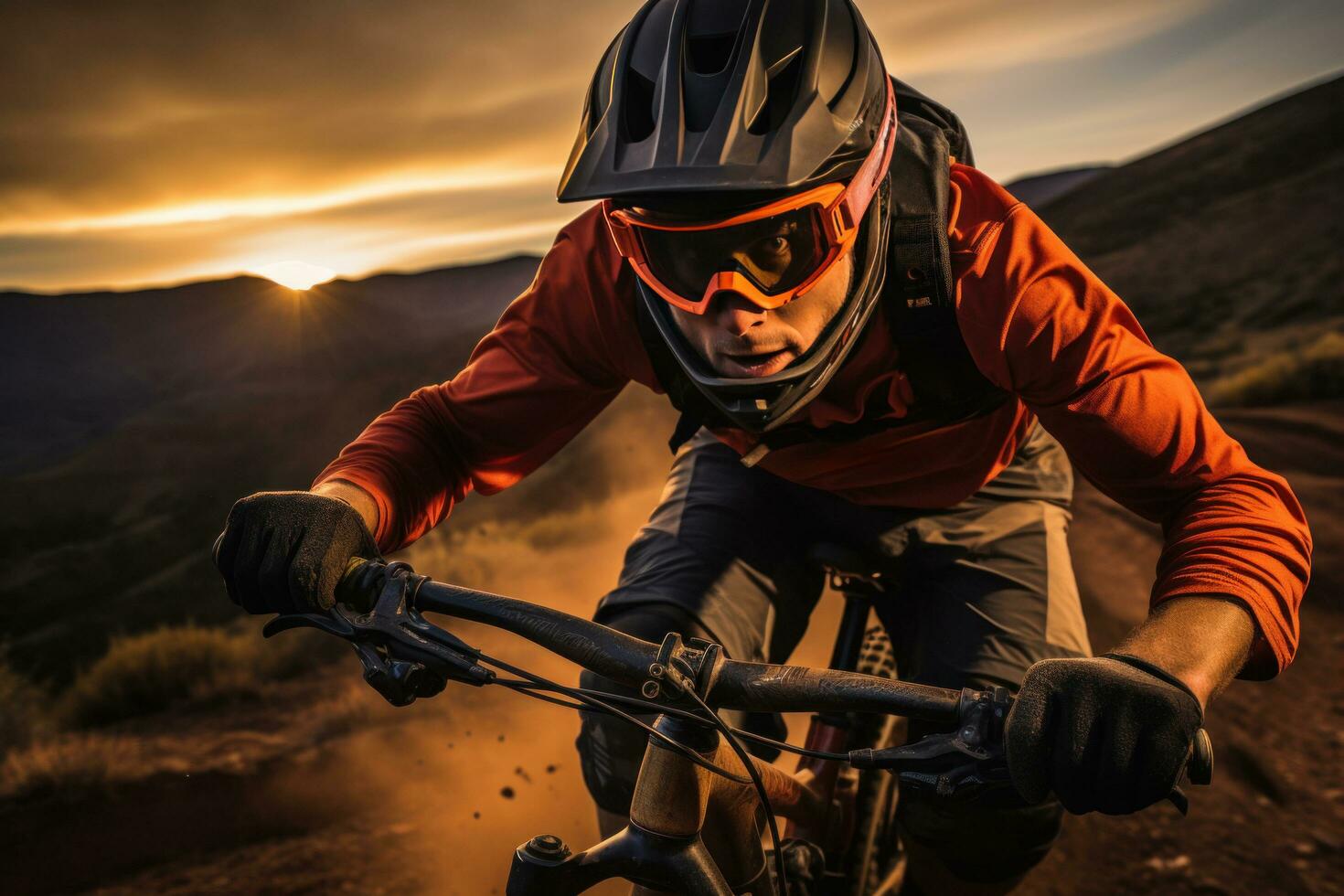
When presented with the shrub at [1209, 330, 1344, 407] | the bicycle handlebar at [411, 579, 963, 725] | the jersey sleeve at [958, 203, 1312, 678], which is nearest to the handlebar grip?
the bicycle handlebar at [411, 579, 963, 725]

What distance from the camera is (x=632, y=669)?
167 cm

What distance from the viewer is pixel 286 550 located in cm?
205

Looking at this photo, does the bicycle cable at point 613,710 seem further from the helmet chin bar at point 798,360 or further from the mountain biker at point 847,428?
the helmet chin bar at point 798,360

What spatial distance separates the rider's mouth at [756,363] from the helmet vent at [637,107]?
1.98 feet

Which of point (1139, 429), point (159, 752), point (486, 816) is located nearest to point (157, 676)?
point (159, 752)

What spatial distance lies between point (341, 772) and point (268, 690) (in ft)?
5.06

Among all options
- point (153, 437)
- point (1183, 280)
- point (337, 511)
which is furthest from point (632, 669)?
point (1183, 280)

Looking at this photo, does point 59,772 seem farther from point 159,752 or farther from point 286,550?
point 286,550

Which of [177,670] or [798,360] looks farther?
[177,670]

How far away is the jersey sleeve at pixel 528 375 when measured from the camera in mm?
2918

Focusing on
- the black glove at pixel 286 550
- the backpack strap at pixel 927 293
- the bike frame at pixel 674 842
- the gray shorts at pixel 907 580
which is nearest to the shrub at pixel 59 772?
the gray shorts at pixel 907 580

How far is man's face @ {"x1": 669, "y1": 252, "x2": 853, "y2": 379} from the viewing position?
92.5 inches

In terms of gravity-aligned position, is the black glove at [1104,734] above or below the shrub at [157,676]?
above

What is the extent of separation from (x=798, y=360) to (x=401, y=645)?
4.03 ft
